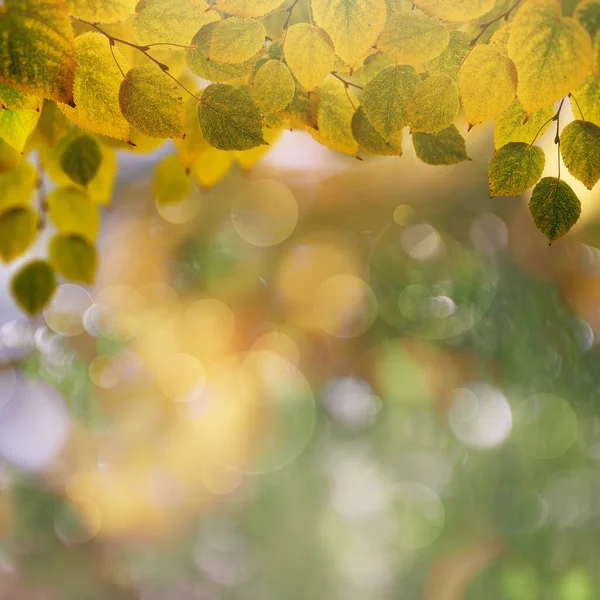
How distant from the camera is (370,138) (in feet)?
0.95

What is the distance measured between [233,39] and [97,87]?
0.07 metres

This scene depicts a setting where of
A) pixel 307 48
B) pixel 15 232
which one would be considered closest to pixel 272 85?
pixel 307 48

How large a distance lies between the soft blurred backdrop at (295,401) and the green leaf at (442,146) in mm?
905

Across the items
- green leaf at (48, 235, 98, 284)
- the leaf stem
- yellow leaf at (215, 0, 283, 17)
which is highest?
the leaf stem

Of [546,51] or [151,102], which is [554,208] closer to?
[546,51]

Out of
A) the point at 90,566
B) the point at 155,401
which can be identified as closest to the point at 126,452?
the point at 155,401

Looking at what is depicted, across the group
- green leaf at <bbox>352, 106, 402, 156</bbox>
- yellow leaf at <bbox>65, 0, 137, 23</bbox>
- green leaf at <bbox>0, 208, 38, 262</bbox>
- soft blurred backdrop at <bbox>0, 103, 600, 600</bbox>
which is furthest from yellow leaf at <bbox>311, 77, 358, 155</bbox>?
soft blurred backdrop at <bbox>0, 103, 600, 600</bbox>

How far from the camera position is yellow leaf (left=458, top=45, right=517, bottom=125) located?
0.78 feet

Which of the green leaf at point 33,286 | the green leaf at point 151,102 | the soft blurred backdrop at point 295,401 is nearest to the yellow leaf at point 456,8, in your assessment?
the green leaf at point 151,102

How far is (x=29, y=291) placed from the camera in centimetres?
40

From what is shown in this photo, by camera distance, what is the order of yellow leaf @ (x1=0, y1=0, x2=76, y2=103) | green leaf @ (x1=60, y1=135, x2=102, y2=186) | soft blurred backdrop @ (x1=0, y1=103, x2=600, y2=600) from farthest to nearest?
soft blurred backdrop @ (x1=0, y1=103, x2=600, y2=600) < green leaf @ (x1=60, y1=135, x2=102, y2=186) < yellow leaf @ (x1=0, y1=0, x2=76, y2=103)

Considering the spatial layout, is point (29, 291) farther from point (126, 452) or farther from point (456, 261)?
point (126, 452)

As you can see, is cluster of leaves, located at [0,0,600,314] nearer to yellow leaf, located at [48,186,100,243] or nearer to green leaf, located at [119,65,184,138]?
green leaf, located at [119,65,184,138]

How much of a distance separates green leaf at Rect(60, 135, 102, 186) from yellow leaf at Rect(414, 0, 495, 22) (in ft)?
0.71
